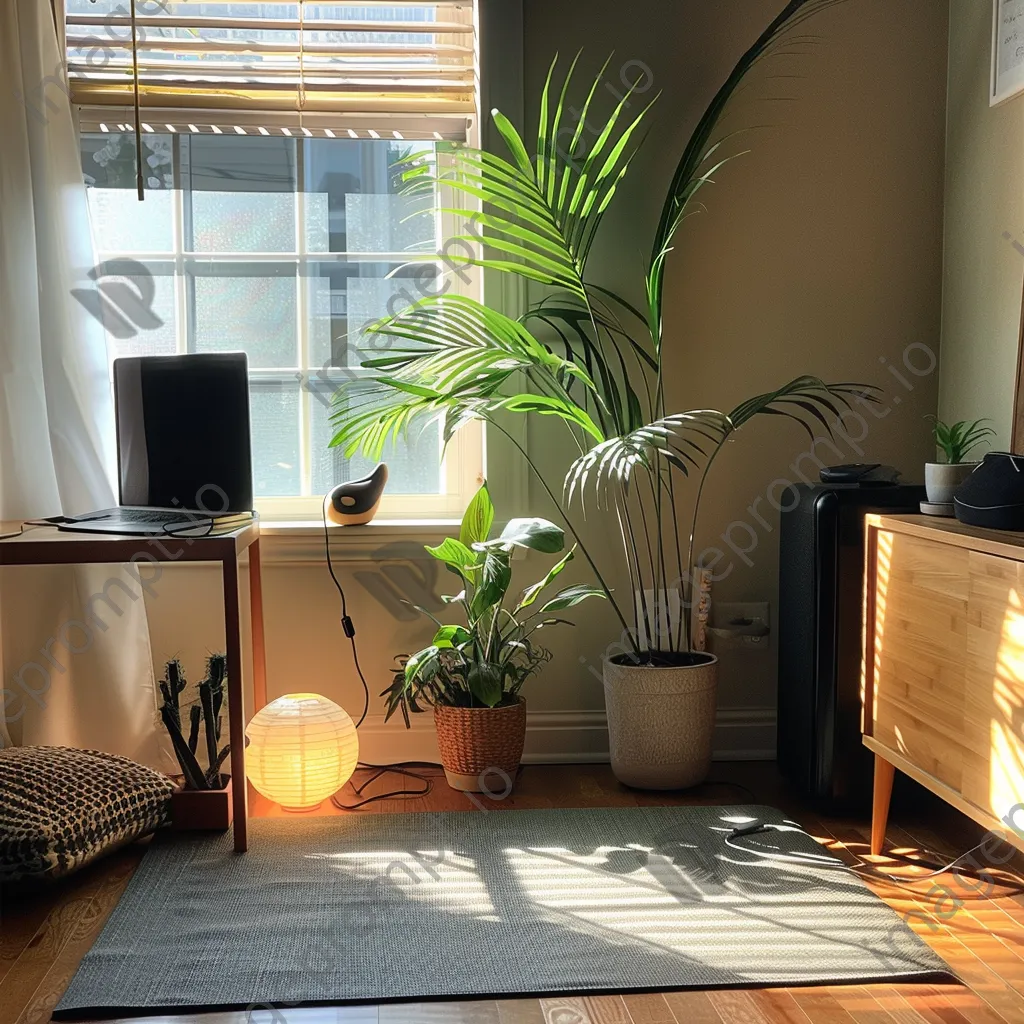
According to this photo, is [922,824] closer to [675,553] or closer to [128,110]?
[675,553]

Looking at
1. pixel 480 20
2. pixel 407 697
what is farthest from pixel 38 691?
pixel 480 20

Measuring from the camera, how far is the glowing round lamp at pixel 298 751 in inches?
97.0

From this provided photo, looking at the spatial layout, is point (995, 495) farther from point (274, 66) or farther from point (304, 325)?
point (274, 66)

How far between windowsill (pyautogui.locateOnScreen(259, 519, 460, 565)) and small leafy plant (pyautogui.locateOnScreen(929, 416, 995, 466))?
1221mm

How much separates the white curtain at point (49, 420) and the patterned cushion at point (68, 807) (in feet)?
0.94

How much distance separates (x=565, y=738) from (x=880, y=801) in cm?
92

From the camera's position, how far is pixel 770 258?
2918 mm

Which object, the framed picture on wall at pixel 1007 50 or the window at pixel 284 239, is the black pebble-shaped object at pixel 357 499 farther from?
the framed picture on wall at pixel 1007 50

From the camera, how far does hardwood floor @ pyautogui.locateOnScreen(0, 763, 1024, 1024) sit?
1.63 m

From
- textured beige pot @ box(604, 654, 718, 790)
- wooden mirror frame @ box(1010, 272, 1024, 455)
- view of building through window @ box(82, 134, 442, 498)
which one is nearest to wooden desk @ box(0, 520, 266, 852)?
view of building through window @ box(82, 134, 442, 498)

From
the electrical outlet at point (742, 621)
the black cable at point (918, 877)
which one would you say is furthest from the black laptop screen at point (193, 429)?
the black cable at point (918, 877)

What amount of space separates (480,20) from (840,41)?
36.7 inches

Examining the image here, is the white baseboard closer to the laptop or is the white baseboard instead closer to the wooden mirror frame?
the laptop

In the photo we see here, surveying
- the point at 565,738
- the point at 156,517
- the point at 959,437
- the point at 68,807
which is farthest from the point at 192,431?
the point at 959,437
